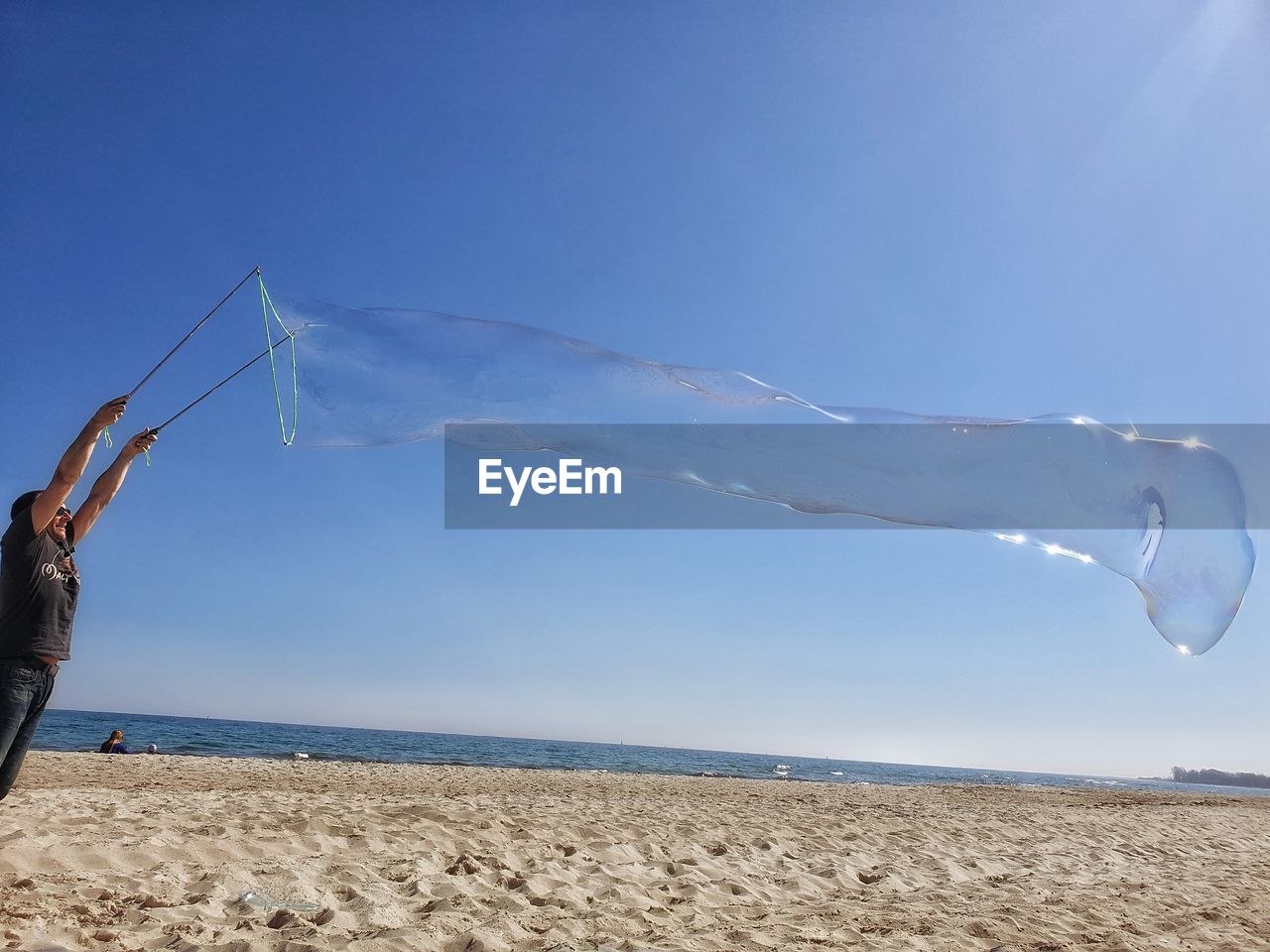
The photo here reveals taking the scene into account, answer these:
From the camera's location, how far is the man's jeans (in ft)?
11.6

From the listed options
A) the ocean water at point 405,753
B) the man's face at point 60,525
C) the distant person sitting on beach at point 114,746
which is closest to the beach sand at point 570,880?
the man's face at point 60,525

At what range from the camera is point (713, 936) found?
15.3 ft

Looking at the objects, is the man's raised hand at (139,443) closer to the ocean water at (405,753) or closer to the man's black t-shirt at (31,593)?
the man's black t-shirt at (31,593)

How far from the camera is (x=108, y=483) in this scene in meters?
4.19

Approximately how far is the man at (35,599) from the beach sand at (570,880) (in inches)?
43.2

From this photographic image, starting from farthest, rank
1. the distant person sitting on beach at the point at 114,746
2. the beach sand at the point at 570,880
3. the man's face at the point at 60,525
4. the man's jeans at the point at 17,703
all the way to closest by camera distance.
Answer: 1. the distant person sitting on beach at the point at 114,746
2. the beach sand at the point at 570,880
3. the man's face at the point at 60,525
4. the man's jeans at the point at 17,703

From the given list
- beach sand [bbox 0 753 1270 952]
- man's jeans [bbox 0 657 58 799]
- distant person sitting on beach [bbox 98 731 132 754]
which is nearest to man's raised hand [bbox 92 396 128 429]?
man's jeans [bbox 0 657 58 799]

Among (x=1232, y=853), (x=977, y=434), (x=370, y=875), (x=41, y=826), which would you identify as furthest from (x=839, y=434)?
(x=1232, y=853)

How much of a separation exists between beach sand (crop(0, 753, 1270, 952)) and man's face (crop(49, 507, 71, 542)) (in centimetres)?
194

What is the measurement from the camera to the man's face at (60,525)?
3.79m

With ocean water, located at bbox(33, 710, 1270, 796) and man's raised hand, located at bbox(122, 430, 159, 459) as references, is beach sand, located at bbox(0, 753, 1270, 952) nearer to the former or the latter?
man's raised hand, located at bbox(122, 430, 159, 459)

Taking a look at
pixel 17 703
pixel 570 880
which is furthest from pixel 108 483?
pixel 570 880

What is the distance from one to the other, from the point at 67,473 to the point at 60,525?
17.2 inches

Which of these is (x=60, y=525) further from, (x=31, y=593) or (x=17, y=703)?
(x=17, y=703)
